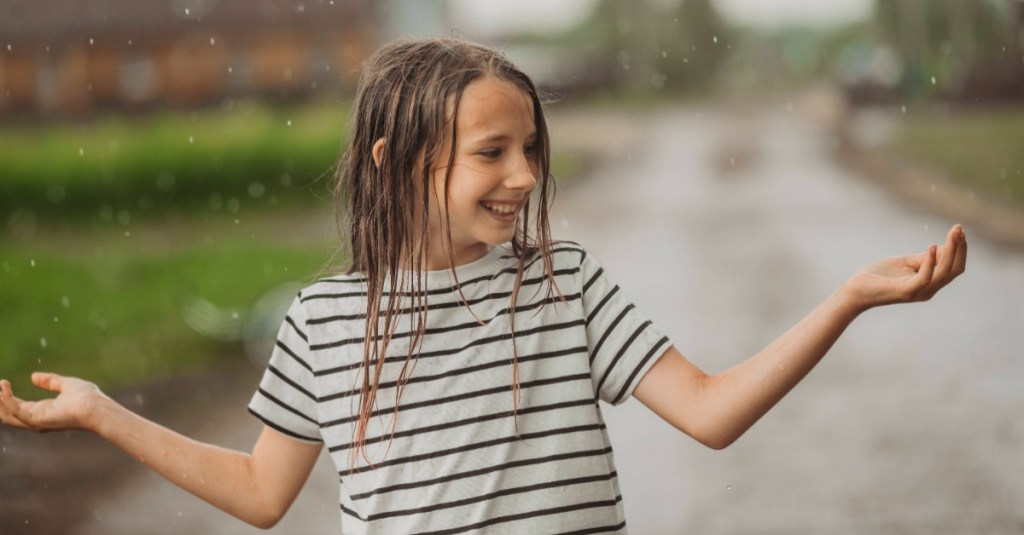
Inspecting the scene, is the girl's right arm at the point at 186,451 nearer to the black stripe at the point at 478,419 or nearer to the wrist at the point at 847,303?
the black stripe at the point at 478,419

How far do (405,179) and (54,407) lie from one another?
0.49 metres

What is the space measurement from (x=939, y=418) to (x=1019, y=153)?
26.7 feet

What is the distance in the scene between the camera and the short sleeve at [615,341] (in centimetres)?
154

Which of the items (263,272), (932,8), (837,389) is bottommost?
(263,272)

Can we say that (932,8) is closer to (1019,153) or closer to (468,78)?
(1019,153)

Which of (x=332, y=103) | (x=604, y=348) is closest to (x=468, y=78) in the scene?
(x=604, y=348)

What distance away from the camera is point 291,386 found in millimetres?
1611

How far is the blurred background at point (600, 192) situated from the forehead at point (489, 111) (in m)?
0.33

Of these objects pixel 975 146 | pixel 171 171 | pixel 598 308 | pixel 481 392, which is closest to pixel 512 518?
pixel 481 392

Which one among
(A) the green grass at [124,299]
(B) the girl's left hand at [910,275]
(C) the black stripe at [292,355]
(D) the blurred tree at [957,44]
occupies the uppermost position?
(B) the girl's left hand at [910,275]

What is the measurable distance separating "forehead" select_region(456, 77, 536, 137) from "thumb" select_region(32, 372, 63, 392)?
0.56 meters

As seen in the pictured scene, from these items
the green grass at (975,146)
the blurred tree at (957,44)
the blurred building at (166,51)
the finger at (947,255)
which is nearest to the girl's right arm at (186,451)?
the finger at (947,255)

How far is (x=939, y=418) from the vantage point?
5277mm

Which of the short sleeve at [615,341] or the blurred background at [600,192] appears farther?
the blurred background at [600,192]
